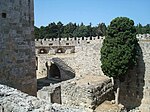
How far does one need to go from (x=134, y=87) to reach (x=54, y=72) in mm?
9985

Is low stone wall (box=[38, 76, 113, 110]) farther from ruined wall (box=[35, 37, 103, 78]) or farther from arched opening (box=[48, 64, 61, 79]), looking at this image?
arched opening (box=[48, 64, 61, 79])

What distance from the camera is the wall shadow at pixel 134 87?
17969 millimetres

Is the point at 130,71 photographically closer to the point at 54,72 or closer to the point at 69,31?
the point at 54,72

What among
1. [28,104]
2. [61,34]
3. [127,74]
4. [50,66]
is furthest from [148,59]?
[61,34]

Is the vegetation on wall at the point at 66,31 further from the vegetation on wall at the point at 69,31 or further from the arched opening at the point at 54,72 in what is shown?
the arched opening at the point at 54,72

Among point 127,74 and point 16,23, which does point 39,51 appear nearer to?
point 127,74

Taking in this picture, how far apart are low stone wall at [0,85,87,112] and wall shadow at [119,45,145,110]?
590 inches

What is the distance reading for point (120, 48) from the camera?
1708 centimetres

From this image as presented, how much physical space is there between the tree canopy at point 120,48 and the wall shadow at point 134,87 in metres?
0.97

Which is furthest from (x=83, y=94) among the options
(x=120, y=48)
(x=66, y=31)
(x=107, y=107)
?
(x=66, y=31)

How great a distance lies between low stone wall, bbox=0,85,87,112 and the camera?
347cm

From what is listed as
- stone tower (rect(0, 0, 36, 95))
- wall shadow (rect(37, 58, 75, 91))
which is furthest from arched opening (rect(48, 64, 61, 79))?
stone tower (rect(0, 0, 36, 95))

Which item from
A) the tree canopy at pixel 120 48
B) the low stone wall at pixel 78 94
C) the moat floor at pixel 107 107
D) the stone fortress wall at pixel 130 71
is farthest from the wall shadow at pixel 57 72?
the moat floor at pixel 107 107

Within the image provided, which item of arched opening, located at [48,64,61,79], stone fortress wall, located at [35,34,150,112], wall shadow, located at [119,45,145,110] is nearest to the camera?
stone fortress wall, located at [35,34,150,112]
